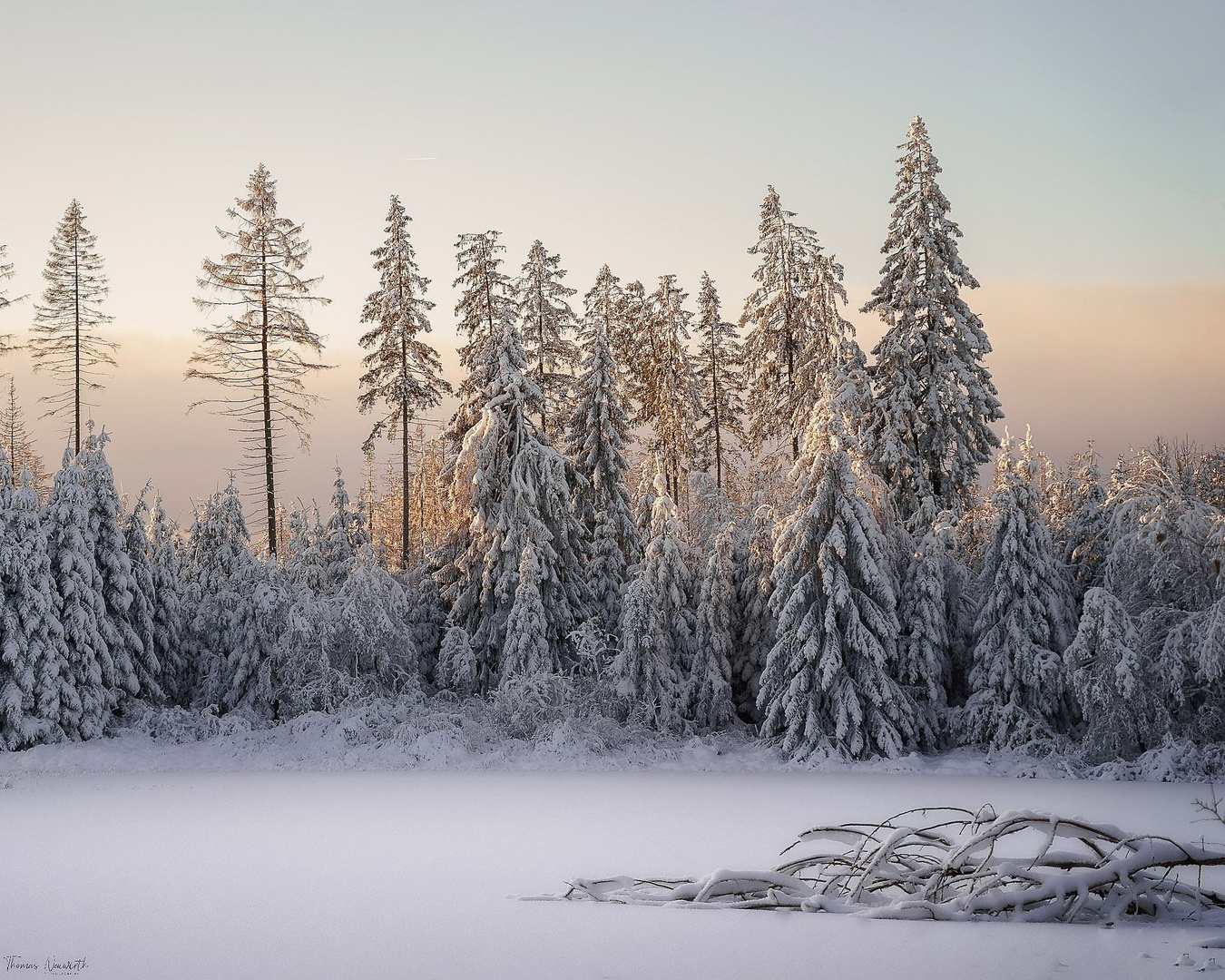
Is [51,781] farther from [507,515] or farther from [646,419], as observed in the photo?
[646,419]

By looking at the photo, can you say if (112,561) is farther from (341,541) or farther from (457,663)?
A: (457,663)

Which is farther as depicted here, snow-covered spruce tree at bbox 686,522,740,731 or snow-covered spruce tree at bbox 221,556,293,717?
snow-covered spruce tree at bbox 221,556,293,717

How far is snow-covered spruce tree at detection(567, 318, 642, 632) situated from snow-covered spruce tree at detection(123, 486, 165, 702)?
11811 mm

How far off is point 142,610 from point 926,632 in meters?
19.8

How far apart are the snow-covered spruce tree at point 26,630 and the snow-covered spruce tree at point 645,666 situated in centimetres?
1331

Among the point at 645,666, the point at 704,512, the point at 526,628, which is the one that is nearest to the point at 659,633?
the point at 645,666

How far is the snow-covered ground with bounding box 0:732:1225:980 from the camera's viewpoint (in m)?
5.25

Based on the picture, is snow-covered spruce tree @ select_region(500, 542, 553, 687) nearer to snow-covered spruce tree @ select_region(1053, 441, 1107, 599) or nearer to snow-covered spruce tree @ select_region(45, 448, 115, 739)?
snow-covered spruce tree @ select_region(45, 448, 115, 739)

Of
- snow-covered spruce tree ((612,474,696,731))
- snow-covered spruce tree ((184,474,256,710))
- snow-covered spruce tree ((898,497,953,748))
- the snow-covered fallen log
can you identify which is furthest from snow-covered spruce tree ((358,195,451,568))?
the snow-covered fallen log

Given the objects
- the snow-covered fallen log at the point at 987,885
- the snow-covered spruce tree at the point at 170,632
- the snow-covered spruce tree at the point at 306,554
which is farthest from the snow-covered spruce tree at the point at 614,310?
the snow-covered fallen log at the point at 987,885

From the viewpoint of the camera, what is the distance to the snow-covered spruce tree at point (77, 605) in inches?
896

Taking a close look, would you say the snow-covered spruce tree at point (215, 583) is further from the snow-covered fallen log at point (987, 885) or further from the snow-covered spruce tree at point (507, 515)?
the snow-covered fallen log at point (987, 885)

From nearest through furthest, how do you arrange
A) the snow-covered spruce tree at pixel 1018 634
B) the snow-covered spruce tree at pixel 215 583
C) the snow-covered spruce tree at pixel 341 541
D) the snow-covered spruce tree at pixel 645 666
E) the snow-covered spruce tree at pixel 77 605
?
the snow-covered spruce tree at pixel 1018 634, the snow-covered spruce tree at pixel 77 605, the snow-covered spruce tree at pixel 645 666, the snow-covered spruce tree at pixel 215 583, the snow-covered spruce tree at pixel 341 541

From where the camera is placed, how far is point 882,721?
21625 millimetres
